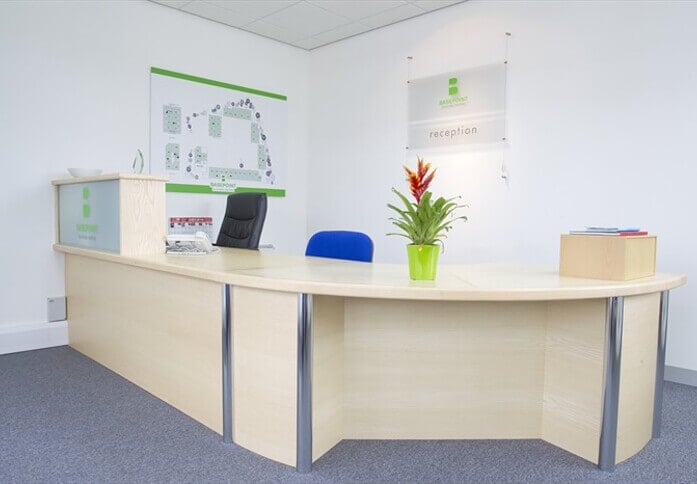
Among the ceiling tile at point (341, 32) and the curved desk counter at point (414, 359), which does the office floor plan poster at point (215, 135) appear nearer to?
the ceiling tile at point (341, 32)

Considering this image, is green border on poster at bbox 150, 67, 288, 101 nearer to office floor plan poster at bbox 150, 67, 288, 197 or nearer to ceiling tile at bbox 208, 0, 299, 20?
office floor plan poster at bbox 150, 67, 288, 197

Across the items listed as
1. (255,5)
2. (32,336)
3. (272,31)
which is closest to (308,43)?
(272,31)

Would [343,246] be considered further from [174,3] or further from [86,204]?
[174,3]

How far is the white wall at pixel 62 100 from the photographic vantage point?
3.27 m

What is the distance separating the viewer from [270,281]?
178 centimetres

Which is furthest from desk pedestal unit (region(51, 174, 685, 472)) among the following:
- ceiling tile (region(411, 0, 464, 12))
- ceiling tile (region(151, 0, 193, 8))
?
ceiling tile (region(151, 0, 193, 8))

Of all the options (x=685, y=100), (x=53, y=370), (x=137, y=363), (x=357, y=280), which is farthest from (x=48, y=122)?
(x=685, y=100)

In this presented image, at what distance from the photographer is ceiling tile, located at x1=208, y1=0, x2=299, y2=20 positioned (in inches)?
153

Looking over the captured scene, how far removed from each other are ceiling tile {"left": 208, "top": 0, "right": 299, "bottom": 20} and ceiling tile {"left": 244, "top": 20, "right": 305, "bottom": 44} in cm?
20

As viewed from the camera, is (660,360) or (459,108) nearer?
(660,360)

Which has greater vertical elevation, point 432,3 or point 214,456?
point 432,3

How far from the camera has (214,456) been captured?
1.91m

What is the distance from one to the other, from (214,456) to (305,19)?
3549 millimetres

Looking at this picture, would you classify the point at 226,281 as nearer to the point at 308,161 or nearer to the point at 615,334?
the point at 615,334
